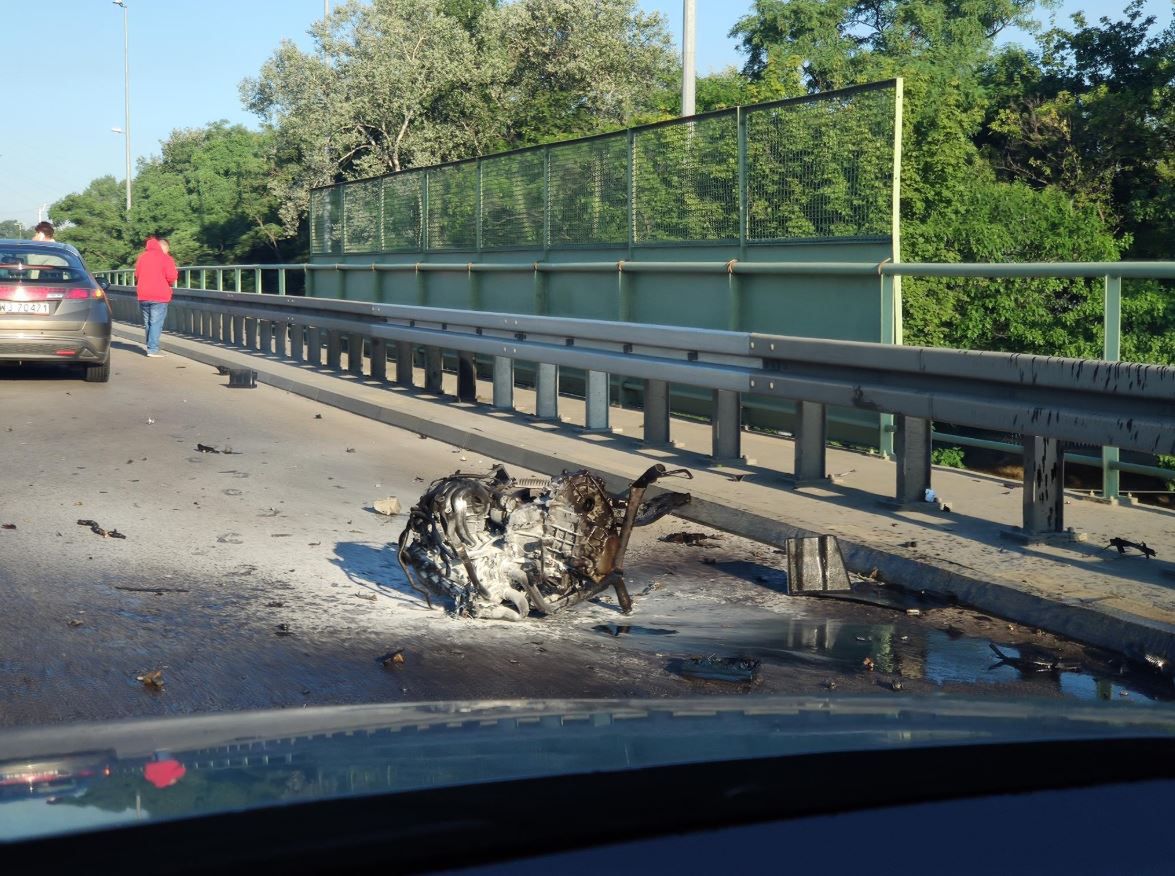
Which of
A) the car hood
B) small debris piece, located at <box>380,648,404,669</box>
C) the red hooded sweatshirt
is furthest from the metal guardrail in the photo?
the red hooded sweatshirt

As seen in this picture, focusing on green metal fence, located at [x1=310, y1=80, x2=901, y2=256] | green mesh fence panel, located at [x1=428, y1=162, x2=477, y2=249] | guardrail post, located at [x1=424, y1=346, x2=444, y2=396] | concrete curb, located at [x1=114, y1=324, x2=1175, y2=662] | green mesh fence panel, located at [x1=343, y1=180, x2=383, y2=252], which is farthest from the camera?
green mesh fence panel, located at [x1=343, y1=180, x2=383, y2=252]

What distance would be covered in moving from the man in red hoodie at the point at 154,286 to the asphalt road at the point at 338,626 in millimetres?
13314

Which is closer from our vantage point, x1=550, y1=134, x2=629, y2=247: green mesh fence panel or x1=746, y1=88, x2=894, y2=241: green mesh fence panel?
x1=746, y1=88, x2=894, y2=241: green mesh fence panel

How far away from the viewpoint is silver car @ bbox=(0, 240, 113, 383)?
17.2 meters

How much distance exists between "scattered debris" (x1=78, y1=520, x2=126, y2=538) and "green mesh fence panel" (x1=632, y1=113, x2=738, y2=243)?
23.5 feet

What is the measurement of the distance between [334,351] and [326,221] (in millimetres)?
7738

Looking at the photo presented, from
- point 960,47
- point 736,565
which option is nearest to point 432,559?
point 736,565

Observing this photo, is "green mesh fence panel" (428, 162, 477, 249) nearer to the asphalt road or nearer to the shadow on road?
the asphalt road

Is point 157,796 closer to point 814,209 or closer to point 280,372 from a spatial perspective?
point 814,209

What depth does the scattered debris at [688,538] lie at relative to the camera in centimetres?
801

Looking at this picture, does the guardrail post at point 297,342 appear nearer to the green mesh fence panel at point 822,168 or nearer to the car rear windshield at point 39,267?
the car rear windshield at point 39,267

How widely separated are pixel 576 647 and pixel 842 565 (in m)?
1.62

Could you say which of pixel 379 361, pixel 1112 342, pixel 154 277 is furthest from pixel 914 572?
pixel 154 277

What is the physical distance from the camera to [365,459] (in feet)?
36.8
